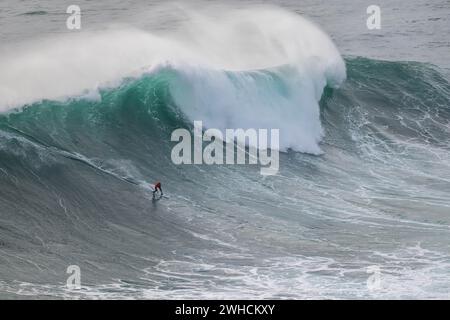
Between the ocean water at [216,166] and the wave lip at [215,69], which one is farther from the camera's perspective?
the wave lip at [215,69]

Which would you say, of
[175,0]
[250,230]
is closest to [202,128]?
[250,230]

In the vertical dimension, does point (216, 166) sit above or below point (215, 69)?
below

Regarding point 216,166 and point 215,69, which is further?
point 215,69

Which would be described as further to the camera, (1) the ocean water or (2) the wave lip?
(2) the wave lip

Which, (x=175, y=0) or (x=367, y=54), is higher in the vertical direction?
(x=175, y=0)

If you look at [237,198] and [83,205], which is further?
[237,198]

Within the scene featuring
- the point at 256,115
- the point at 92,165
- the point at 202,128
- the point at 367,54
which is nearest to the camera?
the point at 92,165

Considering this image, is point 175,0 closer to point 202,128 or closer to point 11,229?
point 202,128
